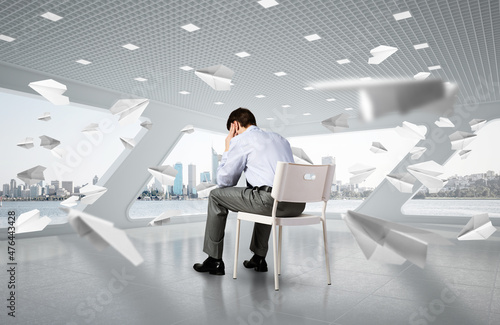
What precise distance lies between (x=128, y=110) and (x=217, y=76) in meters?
0.74

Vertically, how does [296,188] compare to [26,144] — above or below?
below

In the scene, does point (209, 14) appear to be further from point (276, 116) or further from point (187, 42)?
point (276, 116)

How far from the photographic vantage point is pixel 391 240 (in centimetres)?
114

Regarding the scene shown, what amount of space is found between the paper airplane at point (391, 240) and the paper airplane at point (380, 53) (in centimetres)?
401

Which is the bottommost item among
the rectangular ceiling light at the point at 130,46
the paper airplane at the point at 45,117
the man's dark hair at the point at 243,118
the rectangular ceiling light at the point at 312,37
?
the man's dark hair at the point at 243,118

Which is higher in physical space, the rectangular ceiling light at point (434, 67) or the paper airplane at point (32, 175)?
the rectangular ceiling light at point (434, 67)

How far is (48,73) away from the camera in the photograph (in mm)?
5711

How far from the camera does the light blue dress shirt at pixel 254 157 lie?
2578mm

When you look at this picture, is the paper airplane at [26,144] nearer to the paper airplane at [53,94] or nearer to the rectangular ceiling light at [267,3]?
the paper airplane at [53,94]

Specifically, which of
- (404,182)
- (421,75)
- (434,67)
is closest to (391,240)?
(404,182)

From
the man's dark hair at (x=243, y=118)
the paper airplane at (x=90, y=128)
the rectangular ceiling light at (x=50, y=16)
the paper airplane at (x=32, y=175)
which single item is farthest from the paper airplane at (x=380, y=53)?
the paper airplane at (x=32, y=175)

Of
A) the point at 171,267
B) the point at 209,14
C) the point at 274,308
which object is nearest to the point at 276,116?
the point at 209,14

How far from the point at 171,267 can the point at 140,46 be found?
272cm

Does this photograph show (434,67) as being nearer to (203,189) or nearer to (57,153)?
(203,189)
